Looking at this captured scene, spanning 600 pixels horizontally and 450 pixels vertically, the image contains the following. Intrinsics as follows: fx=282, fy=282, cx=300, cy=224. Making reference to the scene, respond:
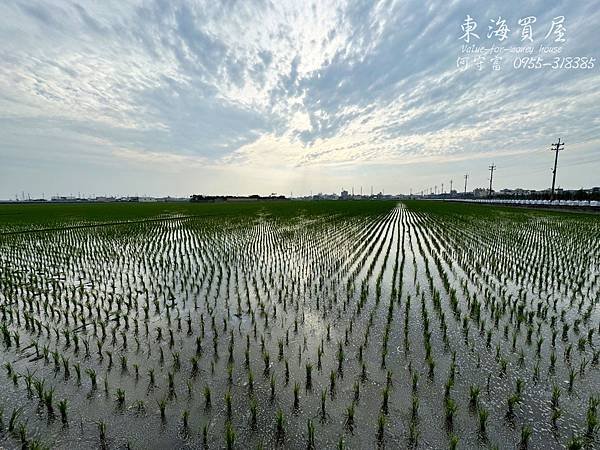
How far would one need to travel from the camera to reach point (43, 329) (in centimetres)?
497

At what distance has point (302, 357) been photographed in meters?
3.98

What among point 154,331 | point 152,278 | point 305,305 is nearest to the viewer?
point 154,331

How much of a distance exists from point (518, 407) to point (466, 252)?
9.00 m

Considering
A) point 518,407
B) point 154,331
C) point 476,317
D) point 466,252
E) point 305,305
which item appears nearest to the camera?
point 518,407

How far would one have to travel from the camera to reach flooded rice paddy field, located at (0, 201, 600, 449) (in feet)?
9.00

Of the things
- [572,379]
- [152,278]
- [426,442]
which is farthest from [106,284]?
[572,379]

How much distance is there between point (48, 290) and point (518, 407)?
9494 millimetres

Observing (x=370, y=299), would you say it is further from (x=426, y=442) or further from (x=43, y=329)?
(x=43, y=329)

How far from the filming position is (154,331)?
15.9ft

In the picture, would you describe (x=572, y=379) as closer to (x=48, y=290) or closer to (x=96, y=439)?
(x=96, y=439)

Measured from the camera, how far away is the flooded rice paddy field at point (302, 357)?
2.74 metres

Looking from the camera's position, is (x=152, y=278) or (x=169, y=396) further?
(x=152, y=278)

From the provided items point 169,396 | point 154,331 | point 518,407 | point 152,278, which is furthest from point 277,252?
point 518,407

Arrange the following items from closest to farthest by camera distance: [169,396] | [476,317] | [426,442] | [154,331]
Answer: [426,442] < [169,396] < [154,331] < [476,317]
